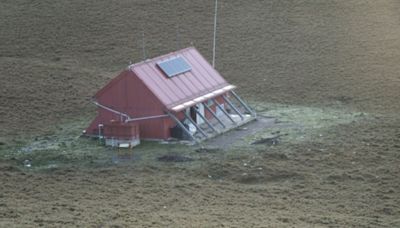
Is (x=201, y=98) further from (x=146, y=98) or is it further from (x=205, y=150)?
(x=205, y=150)

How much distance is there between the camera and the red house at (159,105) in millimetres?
44094

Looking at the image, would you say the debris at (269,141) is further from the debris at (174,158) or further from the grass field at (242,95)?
the debris at (174,158)

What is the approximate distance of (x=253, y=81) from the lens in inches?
2207

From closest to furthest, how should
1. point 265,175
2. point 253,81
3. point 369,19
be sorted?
point 265,175
point 253,81
point 369,19

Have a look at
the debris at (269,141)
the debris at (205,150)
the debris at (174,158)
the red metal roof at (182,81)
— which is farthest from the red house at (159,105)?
the debris at (174,158)

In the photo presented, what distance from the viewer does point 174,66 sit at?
4650cm

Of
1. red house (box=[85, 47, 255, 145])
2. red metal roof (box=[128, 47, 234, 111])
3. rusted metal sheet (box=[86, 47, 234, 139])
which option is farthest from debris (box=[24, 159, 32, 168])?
red metal roof (box=[128, 47, 234, 111])

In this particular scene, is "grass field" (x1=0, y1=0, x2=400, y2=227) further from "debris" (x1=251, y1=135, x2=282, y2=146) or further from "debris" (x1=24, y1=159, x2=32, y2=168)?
"debris" (x1=251, y1=135, x2=282, y2=146)

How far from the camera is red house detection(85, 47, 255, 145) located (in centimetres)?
4409

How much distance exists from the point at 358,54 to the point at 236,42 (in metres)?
7.38

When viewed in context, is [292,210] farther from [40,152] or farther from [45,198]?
[40,152]

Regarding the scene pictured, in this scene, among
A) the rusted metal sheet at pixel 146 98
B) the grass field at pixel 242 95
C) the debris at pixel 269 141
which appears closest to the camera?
the grass field at pixel 242 95

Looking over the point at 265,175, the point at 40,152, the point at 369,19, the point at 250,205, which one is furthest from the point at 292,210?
the point at 369,19

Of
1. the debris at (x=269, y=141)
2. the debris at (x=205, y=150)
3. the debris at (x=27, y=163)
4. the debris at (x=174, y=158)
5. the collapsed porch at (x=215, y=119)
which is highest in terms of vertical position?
the collapsed porch at (x=215, y=119)
